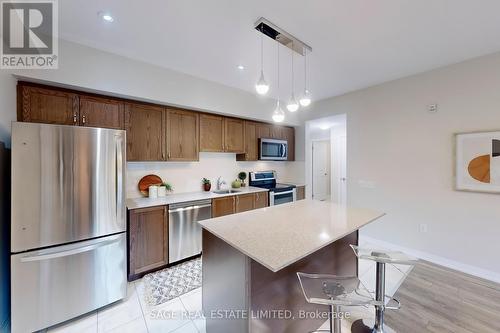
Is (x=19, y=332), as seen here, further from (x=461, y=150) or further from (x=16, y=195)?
(x=461, y=150)

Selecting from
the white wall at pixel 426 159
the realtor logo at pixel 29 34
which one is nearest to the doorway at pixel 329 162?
the white wall at pixel 426 159

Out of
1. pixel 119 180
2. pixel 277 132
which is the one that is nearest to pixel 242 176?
pixel 277 132

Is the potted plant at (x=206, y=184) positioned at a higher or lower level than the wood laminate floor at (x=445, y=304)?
higher

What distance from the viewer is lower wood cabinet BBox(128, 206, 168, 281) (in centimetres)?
238

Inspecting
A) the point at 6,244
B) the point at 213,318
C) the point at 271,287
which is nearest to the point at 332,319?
the point at 271,287

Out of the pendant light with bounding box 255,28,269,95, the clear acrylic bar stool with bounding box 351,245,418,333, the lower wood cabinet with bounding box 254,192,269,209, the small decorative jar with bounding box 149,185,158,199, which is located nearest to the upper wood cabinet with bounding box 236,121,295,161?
the lower wood cabinet with bounding box 254,192,269,209

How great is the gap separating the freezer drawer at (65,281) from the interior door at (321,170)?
18.4 feet

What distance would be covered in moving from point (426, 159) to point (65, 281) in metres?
4.51

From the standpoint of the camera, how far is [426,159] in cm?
292

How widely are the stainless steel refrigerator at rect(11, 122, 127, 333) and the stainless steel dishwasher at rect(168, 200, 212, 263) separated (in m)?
0.66

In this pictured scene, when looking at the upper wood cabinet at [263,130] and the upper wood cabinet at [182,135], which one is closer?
the upper wood cabinet at [182,135]

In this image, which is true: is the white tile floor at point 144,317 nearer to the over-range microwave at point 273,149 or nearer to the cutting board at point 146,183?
the cutting board at point 146,183

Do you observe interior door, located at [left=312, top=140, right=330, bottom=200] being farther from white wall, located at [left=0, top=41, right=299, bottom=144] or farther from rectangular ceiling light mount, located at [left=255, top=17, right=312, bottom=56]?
rectangular ceiling light mount, located at [left=255, top=17, right=312, bottom=56]

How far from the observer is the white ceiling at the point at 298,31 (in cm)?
167
